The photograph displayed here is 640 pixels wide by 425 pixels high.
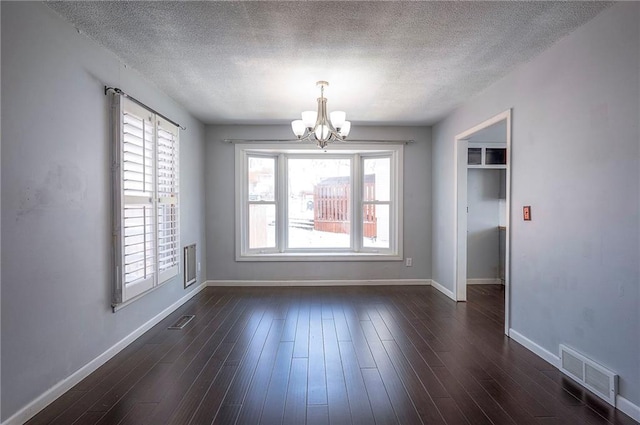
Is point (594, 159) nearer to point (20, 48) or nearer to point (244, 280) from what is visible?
point (20, 48)

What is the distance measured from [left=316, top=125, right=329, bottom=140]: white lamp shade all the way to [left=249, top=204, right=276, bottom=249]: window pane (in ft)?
7.69

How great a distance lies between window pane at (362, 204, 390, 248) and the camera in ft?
17.8

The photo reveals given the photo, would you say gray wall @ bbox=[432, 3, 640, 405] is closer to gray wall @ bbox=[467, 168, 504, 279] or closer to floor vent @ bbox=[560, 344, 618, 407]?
floor vent @ bbox=[560, 344, 618, 407]

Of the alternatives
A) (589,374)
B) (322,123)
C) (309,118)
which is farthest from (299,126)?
(589,374)

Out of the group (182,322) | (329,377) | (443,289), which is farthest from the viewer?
(443,289)

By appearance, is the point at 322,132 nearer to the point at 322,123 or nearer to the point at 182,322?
the point at 322,123

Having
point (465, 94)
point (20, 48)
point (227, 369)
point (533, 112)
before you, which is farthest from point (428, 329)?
point (20, 48)

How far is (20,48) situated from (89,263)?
142 cm

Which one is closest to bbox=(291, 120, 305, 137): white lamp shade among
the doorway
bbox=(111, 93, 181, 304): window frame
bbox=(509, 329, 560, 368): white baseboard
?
bbox=(111, 93, 181, 304): window frame

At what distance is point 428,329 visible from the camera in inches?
133

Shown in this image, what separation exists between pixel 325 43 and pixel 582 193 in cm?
209

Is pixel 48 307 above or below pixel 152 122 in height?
below

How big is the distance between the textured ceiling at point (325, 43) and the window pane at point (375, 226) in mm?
2032

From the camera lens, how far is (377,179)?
17.9 feet
